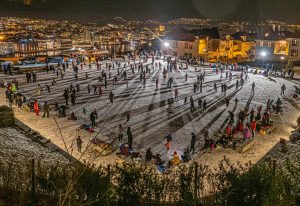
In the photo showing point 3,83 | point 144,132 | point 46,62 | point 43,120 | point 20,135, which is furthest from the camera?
point 46,62

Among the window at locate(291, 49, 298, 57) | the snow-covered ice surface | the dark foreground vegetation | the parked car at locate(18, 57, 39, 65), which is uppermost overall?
the window at locate(291, 49, 298, 57)

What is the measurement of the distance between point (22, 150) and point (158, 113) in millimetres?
10983

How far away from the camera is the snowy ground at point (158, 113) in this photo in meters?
18.7

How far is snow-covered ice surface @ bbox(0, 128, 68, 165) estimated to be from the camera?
15.1 meters

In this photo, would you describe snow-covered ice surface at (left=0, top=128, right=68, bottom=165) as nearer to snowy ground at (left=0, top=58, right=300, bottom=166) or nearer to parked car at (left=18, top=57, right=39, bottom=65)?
snowy ground at (left=0, top=58, right=300, bottom=166)

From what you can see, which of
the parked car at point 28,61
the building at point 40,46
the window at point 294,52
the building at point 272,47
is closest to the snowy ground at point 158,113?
the parked car at point 28,61

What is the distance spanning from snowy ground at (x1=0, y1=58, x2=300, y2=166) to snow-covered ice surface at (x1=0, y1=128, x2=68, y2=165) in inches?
43.9

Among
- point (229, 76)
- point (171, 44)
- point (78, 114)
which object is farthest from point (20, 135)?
point (171, 44)

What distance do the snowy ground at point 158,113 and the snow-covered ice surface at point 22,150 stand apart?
1.12 metres

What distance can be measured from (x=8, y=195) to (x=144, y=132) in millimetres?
12359

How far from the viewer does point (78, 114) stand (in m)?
24.7

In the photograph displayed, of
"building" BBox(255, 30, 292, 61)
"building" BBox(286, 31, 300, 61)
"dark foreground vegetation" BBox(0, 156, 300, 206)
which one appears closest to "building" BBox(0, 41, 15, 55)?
"building" BBox(255, 30, 292, 61)

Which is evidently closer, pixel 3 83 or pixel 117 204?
pixel 117 204

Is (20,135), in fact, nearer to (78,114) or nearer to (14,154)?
(14,154)
